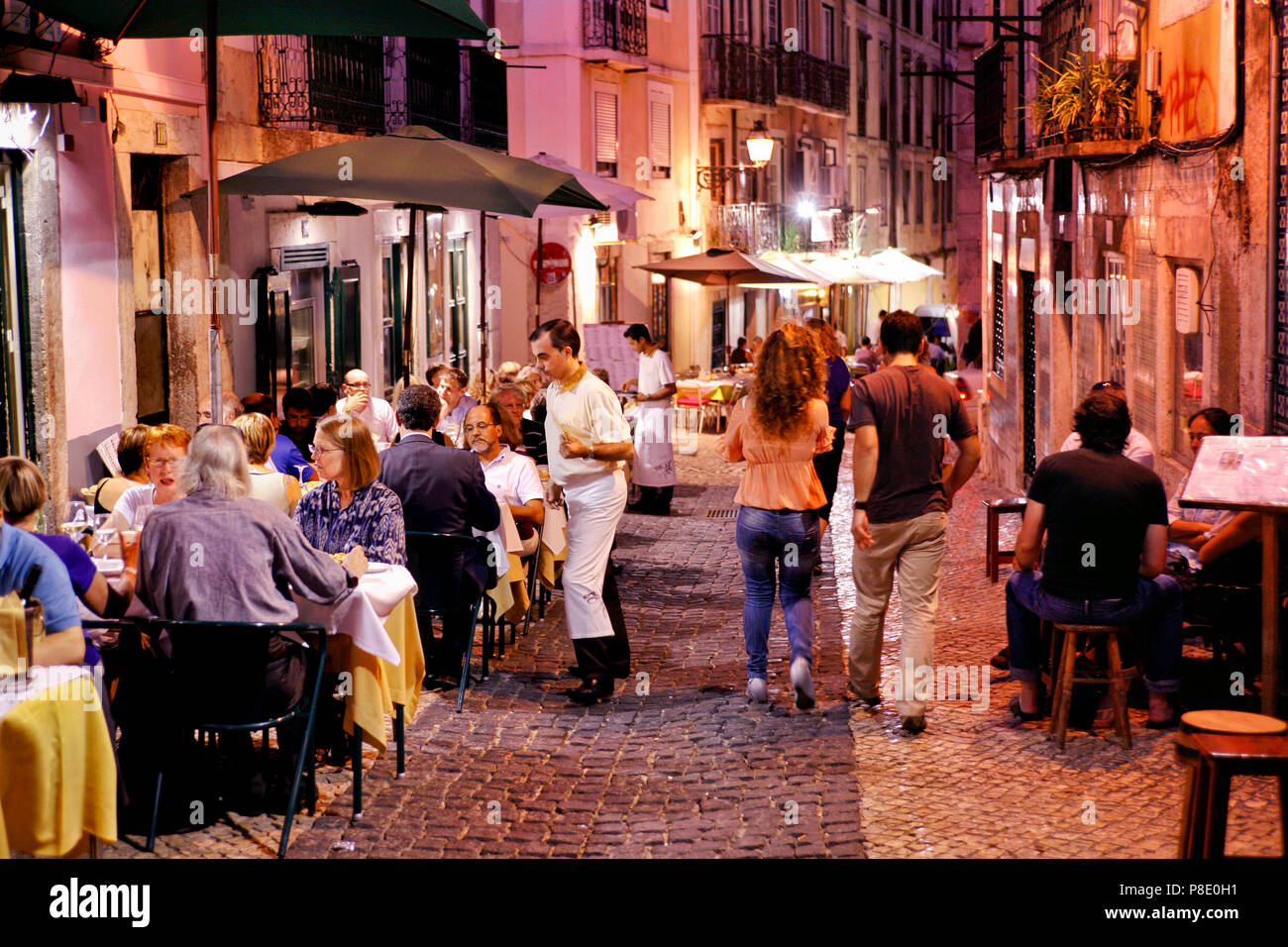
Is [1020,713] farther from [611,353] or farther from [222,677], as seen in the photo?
[611,353]

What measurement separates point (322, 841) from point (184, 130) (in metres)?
8.48

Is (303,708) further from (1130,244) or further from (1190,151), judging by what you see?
(1130,244)

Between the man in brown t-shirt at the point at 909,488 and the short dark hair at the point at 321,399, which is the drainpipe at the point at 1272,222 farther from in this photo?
the short dark hair at the point at 321,399

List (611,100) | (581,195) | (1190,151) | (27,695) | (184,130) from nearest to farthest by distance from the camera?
(27,695) → (1190,151) → (581,195) → (184,130) → (611,100)

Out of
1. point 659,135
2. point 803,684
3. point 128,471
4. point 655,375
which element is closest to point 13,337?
point 128,471

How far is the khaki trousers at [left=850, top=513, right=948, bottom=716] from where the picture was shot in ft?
25.0

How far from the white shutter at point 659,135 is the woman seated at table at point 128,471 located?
23.5 meters

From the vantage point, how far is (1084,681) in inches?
286

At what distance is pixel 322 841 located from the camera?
20.0 ft

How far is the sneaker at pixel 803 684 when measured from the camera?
26.0 feet

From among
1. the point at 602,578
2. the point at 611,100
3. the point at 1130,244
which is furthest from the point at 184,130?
the point at 611,100

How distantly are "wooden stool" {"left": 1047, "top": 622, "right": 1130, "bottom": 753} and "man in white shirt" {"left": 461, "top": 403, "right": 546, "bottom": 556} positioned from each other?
131 inches

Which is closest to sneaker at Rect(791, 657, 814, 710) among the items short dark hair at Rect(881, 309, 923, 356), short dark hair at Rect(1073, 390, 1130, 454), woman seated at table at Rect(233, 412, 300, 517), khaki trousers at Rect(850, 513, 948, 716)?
khaki trousers at Rect(850, 513, 948, 716)

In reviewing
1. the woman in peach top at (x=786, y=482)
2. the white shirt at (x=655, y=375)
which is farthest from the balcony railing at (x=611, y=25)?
the woman in peach top at (x=786, y=482)
